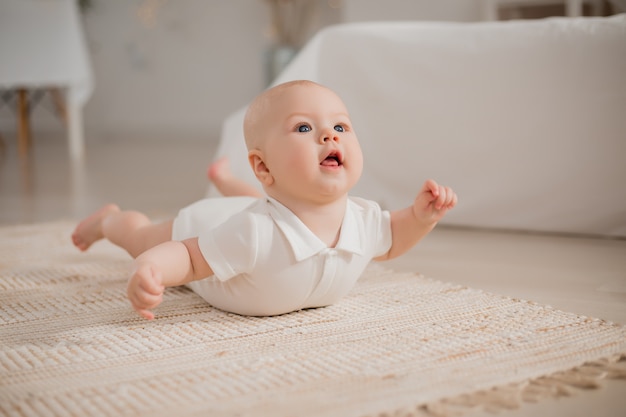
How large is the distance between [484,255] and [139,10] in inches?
160

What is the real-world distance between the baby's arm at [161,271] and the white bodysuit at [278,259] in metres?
0.02

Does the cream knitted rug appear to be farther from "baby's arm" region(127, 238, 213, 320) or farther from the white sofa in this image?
the white sofa

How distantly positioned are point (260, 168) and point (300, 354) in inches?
10.6

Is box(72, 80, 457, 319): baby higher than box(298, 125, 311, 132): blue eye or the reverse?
the reverse

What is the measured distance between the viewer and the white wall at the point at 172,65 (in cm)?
479

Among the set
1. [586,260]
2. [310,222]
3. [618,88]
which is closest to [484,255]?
[586,260]

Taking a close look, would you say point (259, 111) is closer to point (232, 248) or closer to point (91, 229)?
point (232, 248)

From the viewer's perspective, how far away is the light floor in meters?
1.09

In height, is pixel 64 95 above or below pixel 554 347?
below

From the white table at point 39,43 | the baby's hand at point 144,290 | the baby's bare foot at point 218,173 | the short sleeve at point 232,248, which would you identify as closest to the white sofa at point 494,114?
the baby's bare foot at point 218,173

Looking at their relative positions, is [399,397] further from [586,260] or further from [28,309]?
[586,260]

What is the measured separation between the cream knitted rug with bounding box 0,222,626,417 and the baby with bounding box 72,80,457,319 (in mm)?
45

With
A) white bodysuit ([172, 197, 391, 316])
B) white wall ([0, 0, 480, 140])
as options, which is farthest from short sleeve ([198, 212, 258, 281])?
white wall ([0, 0, 480, 140])

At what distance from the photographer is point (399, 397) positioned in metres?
0.76
